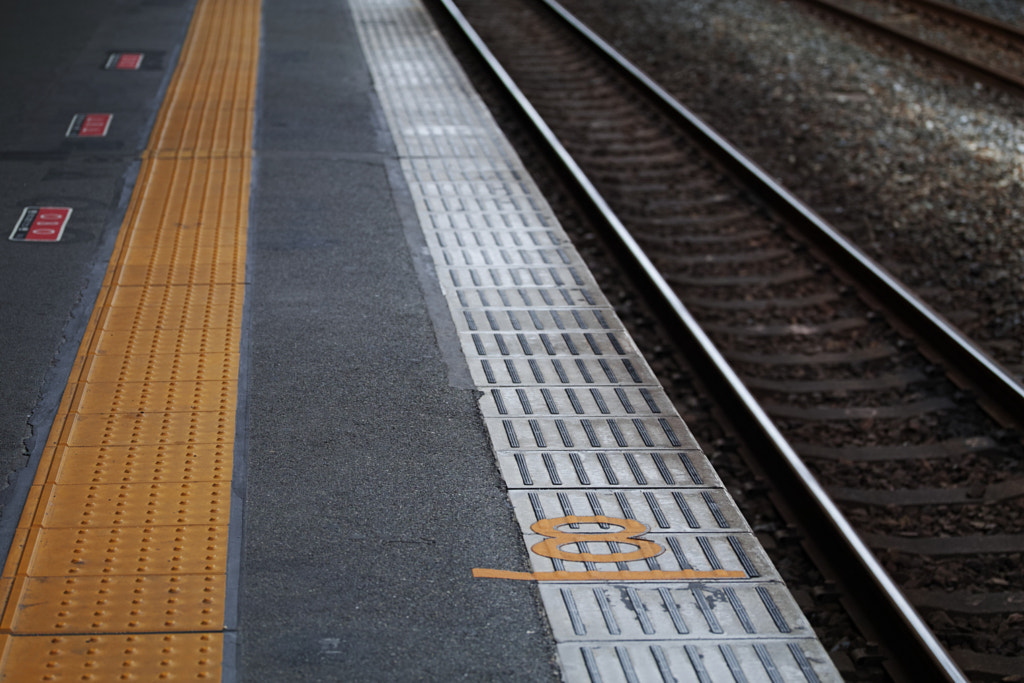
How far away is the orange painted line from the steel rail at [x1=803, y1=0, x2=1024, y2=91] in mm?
8602

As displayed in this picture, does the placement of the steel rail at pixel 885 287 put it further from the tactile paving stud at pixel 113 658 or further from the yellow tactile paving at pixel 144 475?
the tactile paving stud at pixel 113 658

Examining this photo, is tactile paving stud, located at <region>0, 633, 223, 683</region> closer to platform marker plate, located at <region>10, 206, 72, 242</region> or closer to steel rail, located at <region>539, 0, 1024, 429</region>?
platform marker plate, located at <region>10, 206, 72, 242</region>

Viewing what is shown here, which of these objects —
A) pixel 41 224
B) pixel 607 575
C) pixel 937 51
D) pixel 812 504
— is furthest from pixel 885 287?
pixel 937 51

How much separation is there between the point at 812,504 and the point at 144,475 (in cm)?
273

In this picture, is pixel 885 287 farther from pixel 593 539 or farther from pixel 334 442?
pixel 334 442

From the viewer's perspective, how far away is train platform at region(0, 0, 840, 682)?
3.05m

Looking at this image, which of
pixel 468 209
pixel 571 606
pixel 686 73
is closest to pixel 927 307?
pixel 468 209

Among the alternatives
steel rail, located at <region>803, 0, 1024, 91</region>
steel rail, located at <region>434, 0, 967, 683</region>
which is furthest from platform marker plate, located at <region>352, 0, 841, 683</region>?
steel rail, located at <region>803, 0, 1024, 91</region>

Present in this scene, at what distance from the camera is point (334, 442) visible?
158 inches

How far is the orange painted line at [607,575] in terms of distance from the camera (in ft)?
10.9

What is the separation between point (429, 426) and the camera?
415cm

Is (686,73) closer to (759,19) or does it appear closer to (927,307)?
(759,19)

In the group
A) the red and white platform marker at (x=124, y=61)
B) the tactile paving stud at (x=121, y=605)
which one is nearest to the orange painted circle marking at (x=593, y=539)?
the tactile paving stud at (x=121, y=605)

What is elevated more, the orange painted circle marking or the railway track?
the orange painted circle marking
